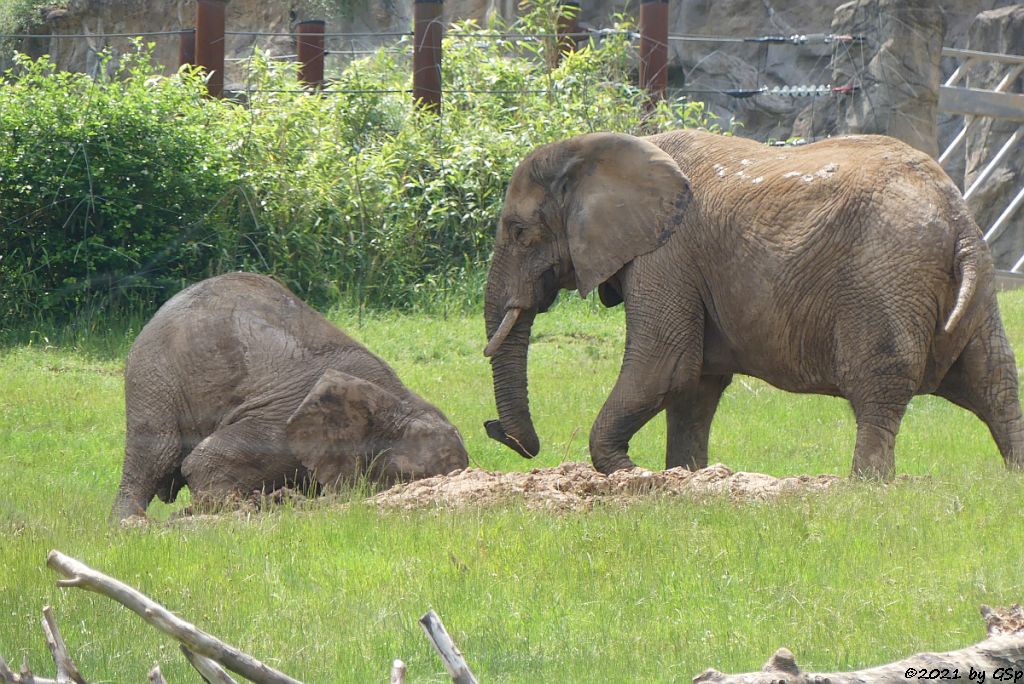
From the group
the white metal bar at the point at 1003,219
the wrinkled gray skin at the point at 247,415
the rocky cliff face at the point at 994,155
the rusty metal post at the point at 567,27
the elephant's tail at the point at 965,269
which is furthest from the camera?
the rocky cliff face at the point at 994,155

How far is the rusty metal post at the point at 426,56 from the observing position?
19.0m

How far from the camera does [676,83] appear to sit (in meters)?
30.8

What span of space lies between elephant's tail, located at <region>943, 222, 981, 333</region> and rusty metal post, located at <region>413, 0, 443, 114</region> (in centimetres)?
1138

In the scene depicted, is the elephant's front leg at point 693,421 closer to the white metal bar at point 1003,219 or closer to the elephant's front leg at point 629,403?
the elephant's front leg at point 629,403

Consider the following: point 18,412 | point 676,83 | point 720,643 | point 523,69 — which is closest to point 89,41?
point 676,83

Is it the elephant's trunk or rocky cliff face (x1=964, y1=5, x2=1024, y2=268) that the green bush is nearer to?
the elephant's trunk

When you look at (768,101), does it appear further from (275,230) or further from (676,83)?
(275,230)

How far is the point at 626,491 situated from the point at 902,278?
185cm

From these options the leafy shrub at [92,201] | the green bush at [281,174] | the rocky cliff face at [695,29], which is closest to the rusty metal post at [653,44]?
the green bush at [281,174]

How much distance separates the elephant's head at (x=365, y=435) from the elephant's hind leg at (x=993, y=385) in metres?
2.89

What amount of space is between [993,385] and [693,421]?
80.1 inches

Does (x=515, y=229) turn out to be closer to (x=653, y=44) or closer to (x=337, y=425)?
(x=337, y=425)

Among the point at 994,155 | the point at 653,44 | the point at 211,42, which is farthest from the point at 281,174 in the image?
the point at 994,155

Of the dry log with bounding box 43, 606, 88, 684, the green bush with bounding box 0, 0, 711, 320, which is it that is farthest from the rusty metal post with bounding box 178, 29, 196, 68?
the dry log with bounding box 43, 606, 88, 684
